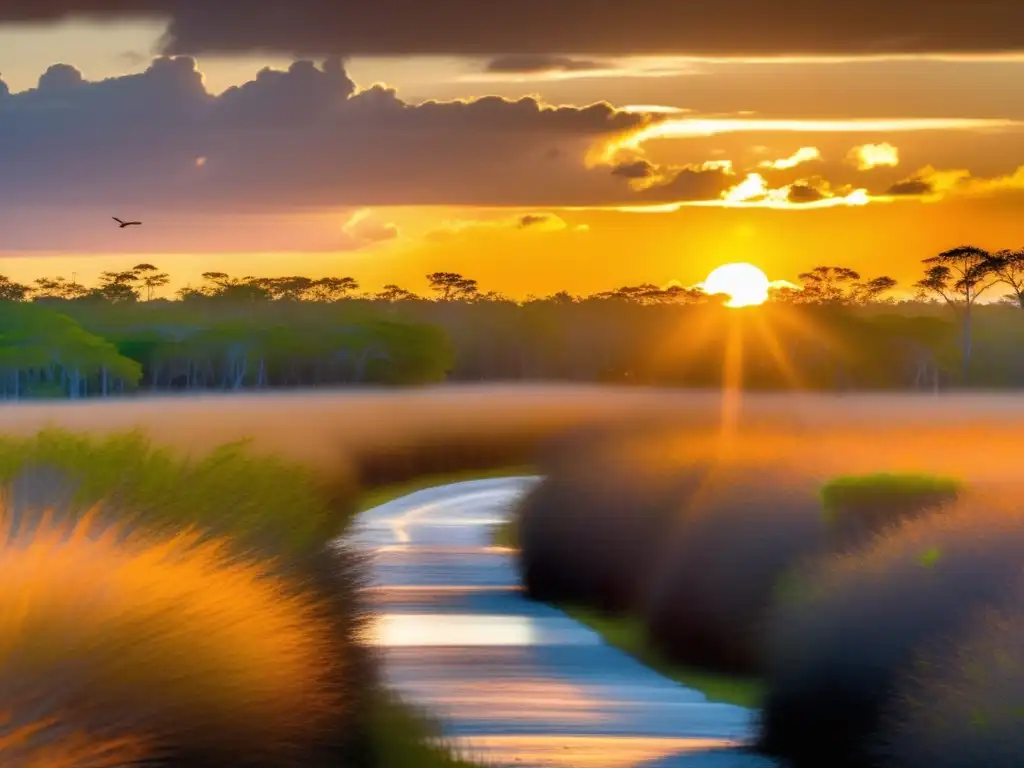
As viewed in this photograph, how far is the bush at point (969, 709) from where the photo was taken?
655 inches

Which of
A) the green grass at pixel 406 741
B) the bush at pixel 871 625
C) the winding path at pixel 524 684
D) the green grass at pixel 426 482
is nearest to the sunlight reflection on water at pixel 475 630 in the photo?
the winding path at pixel 524 684

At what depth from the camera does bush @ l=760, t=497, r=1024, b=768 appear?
819 inches

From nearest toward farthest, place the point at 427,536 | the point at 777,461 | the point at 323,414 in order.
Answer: the point at 777,461 < the point at 427,536 < the point at 323,414

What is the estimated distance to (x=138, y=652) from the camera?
14352 millimetres

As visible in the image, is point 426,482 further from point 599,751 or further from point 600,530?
point 599,751

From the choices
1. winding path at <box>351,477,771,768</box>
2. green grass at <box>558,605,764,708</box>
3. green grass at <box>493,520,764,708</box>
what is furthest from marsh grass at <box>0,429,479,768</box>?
green grass at <box>493,520,764,708</box>

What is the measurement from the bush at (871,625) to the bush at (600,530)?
1409cm

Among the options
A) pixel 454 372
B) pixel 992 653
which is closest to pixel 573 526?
pixel 992 653

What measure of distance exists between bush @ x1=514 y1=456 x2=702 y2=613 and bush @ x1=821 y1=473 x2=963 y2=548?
156 inches

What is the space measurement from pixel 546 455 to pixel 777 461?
69.6ft

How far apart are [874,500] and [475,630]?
311 inches

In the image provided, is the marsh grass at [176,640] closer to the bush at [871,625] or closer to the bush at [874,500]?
the bush at [871,625]

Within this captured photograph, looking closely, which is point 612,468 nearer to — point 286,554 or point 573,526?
point 573,526

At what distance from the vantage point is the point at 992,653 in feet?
57.6
